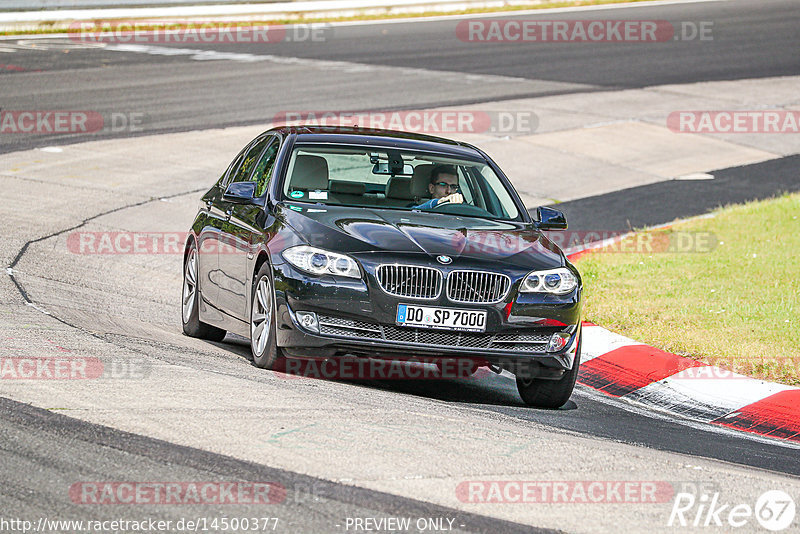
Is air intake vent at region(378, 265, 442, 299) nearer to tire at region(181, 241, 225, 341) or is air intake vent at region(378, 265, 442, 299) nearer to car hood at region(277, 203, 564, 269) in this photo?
car hood at region(277, 203, 564, 269)

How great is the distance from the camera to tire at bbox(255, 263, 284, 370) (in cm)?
812

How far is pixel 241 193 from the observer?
8.98 m

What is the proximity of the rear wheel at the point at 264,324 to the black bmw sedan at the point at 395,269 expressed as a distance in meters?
0.01

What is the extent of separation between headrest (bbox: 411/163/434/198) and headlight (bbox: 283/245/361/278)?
4.96 ft

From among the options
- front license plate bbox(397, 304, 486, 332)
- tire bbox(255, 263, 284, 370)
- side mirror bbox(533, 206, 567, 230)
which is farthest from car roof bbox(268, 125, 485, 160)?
front license plate bbox(397, 304, 486, 332)

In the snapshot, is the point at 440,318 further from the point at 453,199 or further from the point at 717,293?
the point at 717,293

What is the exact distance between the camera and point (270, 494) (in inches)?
203

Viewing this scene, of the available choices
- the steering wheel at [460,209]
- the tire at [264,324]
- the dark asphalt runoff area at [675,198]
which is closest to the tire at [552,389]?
the steering wheel at [460,209]

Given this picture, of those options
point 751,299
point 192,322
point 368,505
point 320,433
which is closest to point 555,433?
point 320,433

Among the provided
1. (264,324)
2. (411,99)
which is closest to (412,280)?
(264,324)

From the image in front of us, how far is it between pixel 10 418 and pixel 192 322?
429 cm

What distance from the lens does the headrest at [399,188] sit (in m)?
9.21

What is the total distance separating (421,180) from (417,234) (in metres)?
1.18

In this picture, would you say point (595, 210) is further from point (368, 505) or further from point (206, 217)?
point (368, 505)
